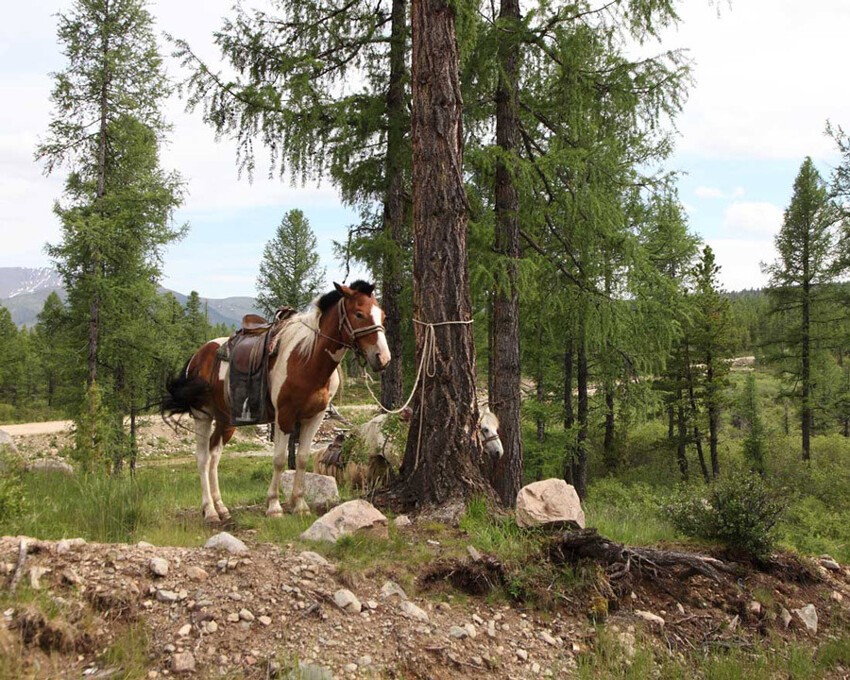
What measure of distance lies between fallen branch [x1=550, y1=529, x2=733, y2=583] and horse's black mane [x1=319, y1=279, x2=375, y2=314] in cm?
283

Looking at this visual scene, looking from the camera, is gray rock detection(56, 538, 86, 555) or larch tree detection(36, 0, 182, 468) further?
larch tree detection(36, 0, 182, 468)

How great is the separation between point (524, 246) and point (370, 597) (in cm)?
815

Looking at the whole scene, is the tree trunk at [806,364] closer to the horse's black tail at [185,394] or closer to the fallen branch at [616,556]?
the fallen branch at [616,556]

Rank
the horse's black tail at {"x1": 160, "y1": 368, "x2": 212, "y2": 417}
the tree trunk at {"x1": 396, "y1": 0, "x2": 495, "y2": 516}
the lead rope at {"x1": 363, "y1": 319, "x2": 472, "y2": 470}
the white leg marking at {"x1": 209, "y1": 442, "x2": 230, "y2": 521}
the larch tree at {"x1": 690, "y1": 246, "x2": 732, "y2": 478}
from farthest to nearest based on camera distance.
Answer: the larch tree at {"x1": 690, "y1": 246, "x2": 732, "y2": 478} < the horse's black tail at {"x1": 160, "y1": 368, "x2": 212, "y2": 417} < the white leg marking at {"x1": 209, "y1": 442, "x2": 230, "y2": 521} < the lead rope at {"x1": 363, "y1": 319, "x2": 472, "y2": 470} < the tree trunk at {"x1": 396, "y1": 0, "x2": 495, "y2": 516}

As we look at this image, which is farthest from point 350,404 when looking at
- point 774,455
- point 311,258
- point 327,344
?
point 327,344

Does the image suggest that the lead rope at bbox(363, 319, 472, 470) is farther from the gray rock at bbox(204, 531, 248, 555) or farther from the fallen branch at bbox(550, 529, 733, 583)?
the gray rock at bbox(204, 531, 248, 555)

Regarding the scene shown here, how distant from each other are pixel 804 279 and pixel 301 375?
109ft

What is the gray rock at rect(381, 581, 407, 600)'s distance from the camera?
3.97 meters

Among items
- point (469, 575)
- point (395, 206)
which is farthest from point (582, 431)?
point (469, 575)

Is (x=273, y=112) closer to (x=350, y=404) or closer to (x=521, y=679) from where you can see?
(x=521, y=679)

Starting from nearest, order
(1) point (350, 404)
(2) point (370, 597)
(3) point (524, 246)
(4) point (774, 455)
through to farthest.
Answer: (2) point (370, 597) < (3) point (524, 246) < (4) point (774, 455) < (1) point (350, 404)

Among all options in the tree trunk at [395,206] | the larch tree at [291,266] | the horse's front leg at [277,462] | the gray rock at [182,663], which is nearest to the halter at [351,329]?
the horse's front leg at [277,462]

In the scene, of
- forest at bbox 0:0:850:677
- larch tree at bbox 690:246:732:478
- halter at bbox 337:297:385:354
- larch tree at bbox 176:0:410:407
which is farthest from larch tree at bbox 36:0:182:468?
larch tree at bbox 690:246:732:478

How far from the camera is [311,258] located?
91.8 ft
